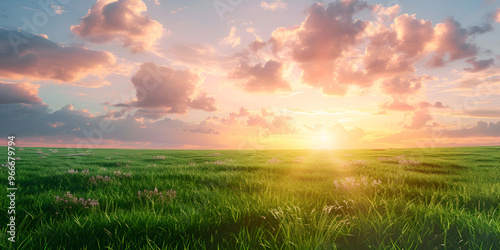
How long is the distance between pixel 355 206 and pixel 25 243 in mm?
4866

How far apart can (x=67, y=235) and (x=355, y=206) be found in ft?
14.4

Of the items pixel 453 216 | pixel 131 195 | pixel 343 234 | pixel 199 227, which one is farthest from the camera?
pixel 131 195

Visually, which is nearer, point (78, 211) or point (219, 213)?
point (219, 213)

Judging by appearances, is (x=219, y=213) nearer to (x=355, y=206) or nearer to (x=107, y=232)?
(x=107, y=232)

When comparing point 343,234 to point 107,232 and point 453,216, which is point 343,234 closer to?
point 453,216

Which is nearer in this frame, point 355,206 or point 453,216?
point 453,216

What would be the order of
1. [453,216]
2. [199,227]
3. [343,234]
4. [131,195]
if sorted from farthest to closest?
[131,195], [453,216], [199,227], [343,234]

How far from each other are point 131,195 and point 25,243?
8.89 feet

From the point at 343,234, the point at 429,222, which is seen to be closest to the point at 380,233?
the point at 343,234

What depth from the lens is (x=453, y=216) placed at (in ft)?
13.0

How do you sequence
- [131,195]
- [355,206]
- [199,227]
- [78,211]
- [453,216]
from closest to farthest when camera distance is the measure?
[199,227], [453,216], [355,206], [78,211], [131,195]

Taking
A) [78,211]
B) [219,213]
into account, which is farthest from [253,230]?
[78,211]

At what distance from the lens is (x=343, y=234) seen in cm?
332

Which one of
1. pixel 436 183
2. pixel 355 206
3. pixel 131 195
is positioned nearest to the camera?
pixel 355 206
